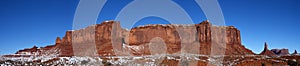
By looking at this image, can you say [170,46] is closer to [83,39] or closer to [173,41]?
[173,41]

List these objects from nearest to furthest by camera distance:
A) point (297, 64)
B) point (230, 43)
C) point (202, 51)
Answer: point (297, 64) < point (202, 51) < point (230, 43)

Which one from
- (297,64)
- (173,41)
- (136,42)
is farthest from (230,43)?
(297,64)

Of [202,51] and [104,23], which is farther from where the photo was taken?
[104,23]

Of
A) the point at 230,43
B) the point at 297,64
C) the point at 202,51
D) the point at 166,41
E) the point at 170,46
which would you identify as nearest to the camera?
the point at 297,64

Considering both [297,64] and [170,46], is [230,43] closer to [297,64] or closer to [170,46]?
[170,46]

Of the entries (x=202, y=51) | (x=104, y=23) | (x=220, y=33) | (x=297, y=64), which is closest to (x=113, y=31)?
(x=104, y=23)

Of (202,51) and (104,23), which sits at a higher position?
(104,23)

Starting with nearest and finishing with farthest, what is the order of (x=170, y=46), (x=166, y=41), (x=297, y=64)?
(x=297, y=64) < (x=170, y=46) < (x=166, y=41)

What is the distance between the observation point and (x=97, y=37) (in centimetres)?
10325

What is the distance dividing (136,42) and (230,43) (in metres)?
35.8

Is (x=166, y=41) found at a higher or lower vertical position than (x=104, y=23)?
lower

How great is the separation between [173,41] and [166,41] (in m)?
2.52

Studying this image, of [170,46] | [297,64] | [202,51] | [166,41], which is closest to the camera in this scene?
[297,64]

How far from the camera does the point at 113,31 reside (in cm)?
10031
